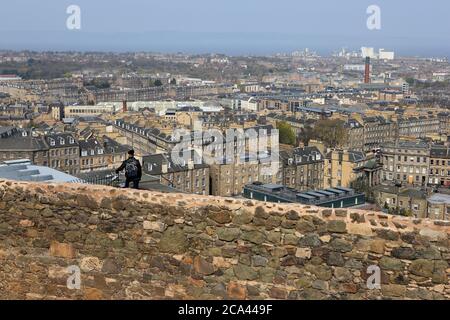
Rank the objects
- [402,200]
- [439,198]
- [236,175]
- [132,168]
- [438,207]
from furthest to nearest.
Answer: [236,175]
[402,200]
[439,198]
[438,207]
[132,168]

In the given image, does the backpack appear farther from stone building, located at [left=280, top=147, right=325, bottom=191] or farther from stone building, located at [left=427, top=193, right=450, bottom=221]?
stone building, located at [left=280, top=147, right=325, bottom=191]

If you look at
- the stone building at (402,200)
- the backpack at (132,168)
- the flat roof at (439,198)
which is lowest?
the stone building at (402,200)

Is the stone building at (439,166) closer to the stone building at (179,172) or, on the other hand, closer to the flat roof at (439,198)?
the flat roof at (439,198)

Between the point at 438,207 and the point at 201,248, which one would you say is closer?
the point at 201,248

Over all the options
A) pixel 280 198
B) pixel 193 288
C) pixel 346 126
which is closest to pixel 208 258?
pixel 193 288

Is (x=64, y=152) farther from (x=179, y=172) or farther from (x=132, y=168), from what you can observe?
(x=132, y=168)

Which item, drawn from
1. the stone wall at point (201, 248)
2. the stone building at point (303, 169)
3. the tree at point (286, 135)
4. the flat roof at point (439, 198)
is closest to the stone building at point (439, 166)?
the stone building at point (303, 169)

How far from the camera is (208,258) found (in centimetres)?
593

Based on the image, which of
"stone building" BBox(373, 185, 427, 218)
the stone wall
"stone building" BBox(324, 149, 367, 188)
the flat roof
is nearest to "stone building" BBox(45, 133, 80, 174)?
"stone building" BBox(324, 149, 367, 188)

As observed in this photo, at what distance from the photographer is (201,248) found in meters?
5.95

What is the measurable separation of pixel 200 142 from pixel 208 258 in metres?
40.8

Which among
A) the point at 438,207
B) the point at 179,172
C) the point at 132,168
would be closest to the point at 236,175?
the point at 179,172

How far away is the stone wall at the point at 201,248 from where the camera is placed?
5465 mm
